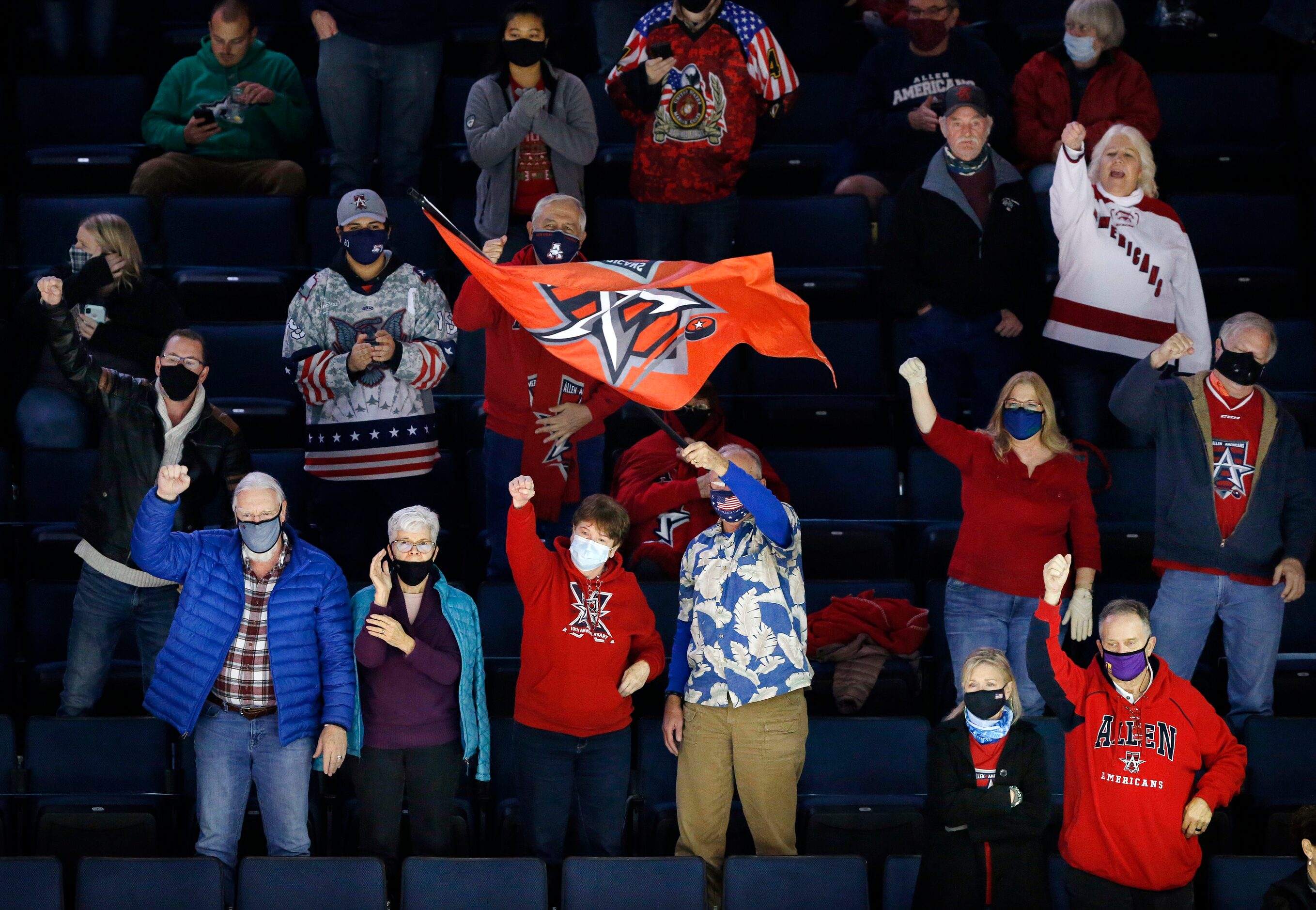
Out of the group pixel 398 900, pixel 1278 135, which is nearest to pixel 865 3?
pixel 1278 135

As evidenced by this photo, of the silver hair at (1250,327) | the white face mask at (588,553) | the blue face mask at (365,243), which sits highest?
the blue face mask at (365,243)

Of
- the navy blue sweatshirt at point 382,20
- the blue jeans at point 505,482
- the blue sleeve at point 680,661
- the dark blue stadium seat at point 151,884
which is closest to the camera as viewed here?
the dark blue stadium seat at point 151,884

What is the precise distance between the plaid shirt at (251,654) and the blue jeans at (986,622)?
86.4 inches

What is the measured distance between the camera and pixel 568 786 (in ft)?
17.5

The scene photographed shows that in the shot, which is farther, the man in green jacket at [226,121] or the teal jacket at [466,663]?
the man in green jacket at [226,121]

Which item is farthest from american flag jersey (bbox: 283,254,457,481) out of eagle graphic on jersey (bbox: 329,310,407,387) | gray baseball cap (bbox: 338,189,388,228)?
gray baseball cap (bbox: 338,189,388,228)

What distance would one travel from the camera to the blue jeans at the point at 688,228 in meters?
7.04

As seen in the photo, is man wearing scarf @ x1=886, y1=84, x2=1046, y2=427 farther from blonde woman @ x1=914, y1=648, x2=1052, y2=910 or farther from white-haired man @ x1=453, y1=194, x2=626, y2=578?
blonde woman @ x1=914, y1=648, x2=1052, y2=910

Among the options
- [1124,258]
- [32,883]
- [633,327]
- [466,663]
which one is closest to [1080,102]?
[1124,258]

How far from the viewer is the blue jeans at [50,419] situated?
6.57 m

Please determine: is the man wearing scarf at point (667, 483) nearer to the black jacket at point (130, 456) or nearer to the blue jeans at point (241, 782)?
the black jacket at point (130, 456)

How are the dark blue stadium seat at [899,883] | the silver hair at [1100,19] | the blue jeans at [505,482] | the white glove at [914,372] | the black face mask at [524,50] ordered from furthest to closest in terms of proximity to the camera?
the silver hair at [1100,19]
the black face mask at [524,50]
the blue jeans at [505,482]
the white glove at [914,372]
the dark blue stadium seat at [899,883]

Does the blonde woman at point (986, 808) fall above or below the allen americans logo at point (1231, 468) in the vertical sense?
below

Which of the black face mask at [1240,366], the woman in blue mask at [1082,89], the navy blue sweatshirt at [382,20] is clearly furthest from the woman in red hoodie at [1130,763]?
the navy blue sweatshirt at [382,20]
